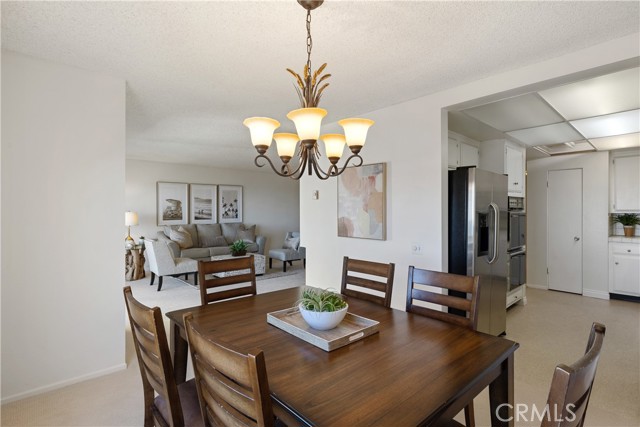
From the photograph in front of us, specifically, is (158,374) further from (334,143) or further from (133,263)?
(133,263)

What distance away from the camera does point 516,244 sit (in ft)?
14.1

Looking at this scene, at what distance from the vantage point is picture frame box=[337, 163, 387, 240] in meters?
3.37

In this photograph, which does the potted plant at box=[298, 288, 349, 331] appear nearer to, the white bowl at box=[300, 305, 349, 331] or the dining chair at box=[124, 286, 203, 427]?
the white bowl at box=[300, 305, 349, 331]

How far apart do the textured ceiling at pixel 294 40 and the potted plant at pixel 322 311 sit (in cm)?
154

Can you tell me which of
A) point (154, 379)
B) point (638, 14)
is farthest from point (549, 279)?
point (154, 379)

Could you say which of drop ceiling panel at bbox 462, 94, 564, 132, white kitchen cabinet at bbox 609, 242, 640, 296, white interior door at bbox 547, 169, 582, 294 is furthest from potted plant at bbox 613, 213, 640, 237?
drop ceiling panel at bbox 462, 94, 564, 132

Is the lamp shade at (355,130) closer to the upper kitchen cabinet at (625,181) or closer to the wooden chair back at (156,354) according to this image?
the wooden chair back at (156,354)

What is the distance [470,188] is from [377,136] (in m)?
1.10

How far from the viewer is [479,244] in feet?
10.0

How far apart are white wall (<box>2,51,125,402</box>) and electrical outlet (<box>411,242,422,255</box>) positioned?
103 inches

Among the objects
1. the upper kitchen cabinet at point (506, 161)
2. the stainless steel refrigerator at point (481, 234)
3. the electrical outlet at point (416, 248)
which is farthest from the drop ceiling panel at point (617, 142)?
the electrical outlet at point (416, 248)

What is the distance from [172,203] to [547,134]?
689cm

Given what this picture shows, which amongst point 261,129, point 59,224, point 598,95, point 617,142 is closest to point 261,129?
point 261,129

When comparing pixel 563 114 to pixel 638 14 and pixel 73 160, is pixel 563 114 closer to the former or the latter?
pixel 638 14
